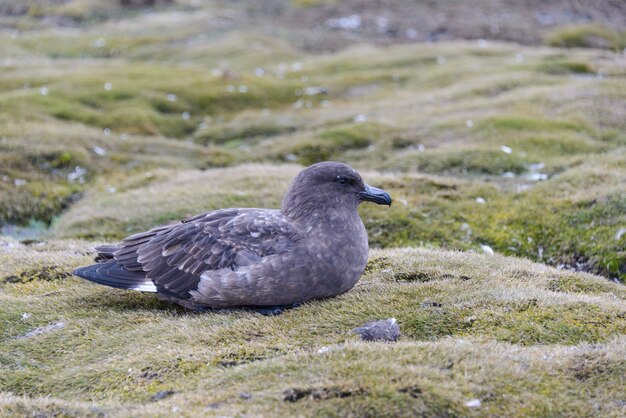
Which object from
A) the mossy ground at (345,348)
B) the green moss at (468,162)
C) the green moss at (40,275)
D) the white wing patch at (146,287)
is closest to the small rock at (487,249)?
the mossy ground at (345,348)

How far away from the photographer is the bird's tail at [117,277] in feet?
25.0

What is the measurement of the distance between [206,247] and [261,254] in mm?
660

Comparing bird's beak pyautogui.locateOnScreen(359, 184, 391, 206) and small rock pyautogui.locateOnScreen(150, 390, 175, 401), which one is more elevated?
bird's beak pyautogui.locateOnScreen(359, 184, 391, 206)

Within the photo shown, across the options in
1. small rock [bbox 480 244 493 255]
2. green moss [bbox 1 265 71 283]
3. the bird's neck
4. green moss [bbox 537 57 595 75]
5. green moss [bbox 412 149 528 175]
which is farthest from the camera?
green moss [bbox 537 57 595 75]

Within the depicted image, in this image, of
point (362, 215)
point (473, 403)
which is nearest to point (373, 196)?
point (473, 403)

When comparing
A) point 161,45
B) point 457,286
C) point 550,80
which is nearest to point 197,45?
point 161,45

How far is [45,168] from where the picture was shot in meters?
14.6

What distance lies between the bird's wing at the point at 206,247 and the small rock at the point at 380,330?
1268 mm

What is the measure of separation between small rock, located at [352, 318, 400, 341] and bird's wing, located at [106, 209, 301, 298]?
1.27m

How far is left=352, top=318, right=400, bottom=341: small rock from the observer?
6270 millimetres

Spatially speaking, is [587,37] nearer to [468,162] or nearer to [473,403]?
[468,162]

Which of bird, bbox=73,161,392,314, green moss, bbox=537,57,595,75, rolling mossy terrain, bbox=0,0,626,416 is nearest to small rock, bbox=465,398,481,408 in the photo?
rolling mossy terrain, bbox=0,0,626,416

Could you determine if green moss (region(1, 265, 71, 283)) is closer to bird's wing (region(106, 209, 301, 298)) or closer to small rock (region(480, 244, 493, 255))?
bird's wing (region(106, 209, 301, 298))

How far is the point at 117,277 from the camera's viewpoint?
770 cm
